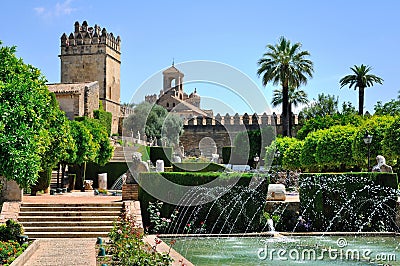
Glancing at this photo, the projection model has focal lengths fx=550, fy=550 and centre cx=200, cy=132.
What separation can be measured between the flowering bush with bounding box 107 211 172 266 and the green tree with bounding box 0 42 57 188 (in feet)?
6.74

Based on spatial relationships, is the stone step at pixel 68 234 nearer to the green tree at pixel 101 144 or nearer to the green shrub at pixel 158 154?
the green tree at pixel 101 144

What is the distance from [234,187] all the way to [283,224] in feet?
5.61

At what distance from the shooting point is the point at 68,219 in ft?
43.0

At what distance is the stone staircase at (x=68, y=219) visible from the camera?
12352 mm

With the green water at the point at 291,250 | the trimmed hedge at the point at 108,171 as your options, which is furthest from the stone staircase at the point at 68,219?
the trimmed hedge at the point at 108,171

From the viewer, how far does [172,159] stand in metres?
37.0

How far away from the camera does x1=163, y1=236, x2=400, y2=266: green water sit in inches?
372

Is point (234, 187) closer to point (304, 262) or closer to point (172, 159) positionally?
point (304, 262)

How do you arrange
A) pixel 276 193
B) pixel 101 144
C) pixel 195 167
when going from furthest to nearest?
pixel 195 167 → pixel 101 144 → pixel 276 193

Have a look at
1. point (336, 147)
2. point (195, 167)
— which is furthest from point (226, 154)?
point (336, 147)

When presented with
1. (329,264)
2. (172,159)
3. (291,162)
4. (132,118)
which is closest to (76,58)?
(132,118)

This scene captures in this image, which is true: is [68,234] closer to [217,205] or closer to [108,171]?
[217,205]

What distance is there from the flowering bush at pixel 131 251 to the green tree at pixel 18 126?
6.74 ft

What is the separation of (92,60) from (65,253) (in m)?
46.1
